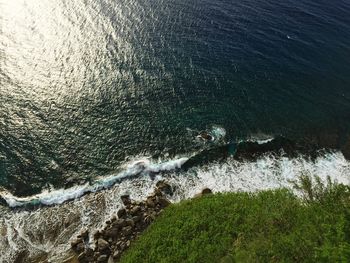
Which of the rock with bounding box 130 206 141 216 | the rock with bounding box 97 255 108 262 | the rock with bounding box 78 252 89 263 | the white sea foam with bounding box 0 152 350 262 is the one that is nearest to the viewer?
the rock with bounding box 78 252 89 263

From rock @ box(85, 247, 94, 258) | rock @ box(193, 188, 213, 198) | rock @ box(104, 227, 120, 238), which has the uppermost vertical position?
rock @ box(193, 188, 213, 198)

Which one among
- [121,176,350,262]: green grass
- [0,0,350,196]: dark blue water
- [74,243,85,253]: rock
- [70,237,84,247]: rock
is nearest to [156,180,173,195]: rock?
[121,176,350,262]: green grass

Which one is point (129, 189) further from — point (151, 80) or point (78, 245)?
point (151, 80)

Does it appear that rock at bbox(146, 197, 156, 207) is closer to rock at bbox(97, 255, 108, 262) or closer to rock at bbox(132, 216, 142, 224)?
rock at bbox(132, 216, 142, 224)

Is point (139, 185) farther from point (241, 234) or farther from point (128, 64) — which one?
point (128, 64)

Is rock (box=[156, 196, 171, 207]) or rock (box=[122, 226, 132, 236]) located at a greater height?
rock (box=[156, 196, 171, 207])

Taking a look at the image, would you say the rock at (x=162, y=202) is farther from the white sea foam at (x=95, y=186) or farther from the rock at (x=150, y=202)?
the white sea foam at (x=95, y=186)

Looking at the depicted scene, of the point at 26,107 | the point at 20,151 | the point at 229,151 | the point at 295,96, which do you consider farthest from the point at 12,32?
the point at 295,96
